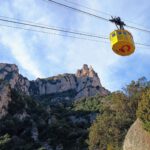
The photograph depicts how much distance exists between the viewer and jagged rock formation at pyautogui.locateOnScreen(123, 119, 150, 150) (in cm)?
4297

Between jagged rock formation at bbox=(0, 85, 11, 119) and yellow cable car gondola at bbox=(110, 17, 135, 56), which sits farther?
jagged rock formation at bbox=(0, 85, 11, 119)

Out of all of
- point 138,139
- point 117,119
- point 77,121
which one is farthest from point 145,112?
point 77,121

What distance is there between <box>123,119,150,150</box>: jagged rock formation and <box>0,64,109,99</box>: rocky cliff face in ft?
423

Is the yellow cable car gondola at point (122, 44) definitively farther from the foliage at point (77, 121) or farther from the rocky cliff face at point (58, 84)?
the rocky cliff face at point (58, 84)

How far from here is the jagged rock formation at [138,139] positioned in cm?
4297

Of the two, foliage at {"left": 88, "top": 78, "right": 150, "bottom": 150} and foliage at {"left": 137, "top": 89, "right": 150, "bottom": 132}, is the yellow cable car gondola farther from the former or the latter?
foliage at {"left": 88, "top": 78, "right": 150, "bottom": 150}

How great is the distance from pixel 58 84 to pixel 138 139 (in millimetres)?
152203

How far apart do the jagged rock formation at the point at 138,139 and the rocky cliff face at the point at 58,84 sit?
12886 centimetres

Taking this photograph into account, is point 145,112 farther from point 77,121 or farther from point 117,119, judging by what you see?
point 77,121

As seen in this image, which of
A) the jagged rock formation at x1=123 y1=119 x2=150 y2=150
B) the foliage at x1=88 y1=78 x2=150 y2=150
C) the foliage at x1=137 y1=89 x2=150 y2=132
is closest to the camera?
the jagged rock formation at x1=123 y1=119 x2=150 y2=150

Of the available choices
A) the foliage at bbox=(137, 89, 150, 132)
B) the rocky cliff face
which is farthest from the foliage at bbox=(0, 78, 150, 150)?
the rocky cliff face

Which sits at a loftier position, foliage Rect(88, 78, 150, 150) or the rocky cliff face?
the rocky cliff face

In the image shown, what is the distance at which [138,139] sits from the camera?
4388 cm

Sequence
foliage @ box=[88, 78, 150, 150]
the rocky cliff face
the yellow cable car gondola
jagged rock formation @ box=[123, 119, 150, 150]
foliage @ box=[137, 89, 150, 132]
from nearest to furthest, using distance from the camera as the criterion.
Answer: the yellow cable car gondola, jagged rock formation @ box=[123, 119, 150, 150], foliage @ box=[137, 89, 150, 132], foliage @ box=[88, 78, 150, 150], the rocky cliff face
